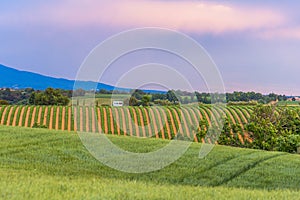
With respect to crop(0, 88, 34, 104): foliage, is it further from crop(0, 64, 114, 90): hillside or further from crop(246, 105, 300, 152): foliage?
crop(246, 105, 300, 152): foliage

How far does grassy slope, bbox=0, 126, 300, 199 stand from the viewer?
7.41 metres

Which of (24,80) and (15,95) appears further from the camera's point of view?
(24,80)

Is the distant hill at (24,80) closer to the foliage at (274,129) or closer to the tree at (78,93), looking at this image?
the foliage at (274,129)

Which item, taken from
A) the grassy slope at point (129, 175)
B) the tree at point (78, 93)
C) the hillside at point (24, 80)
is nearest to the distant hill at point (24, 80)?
the hillside at point (24, 80)

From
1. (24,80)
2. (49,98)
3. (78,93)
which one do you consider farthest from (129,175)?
(24,80)

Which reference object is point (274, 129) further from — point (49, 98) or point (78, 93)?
point (49, 98)

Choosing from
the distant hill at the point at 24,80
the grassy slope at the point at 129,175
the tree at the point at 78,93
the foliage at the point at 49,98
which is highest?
the distant hill at the point at 24,80

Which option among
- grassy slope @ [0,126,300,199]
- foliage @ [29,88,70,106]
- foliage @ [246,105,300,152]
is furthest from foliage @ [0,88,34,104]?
grassy slope @ [0,126,300,199]

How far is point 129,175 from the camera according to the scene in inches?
435

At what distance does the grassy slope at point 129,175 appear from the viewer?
7.41 meters

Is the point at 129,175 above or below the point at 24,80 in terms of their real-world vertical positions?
below

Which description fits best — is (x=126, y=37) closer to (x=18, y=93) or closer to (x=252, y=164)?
(x=252, y=164)

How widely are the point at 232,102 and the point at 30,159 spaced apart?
54.4 metres

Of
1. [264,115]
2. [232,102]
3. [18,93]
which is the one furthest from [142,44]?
[18,93]
